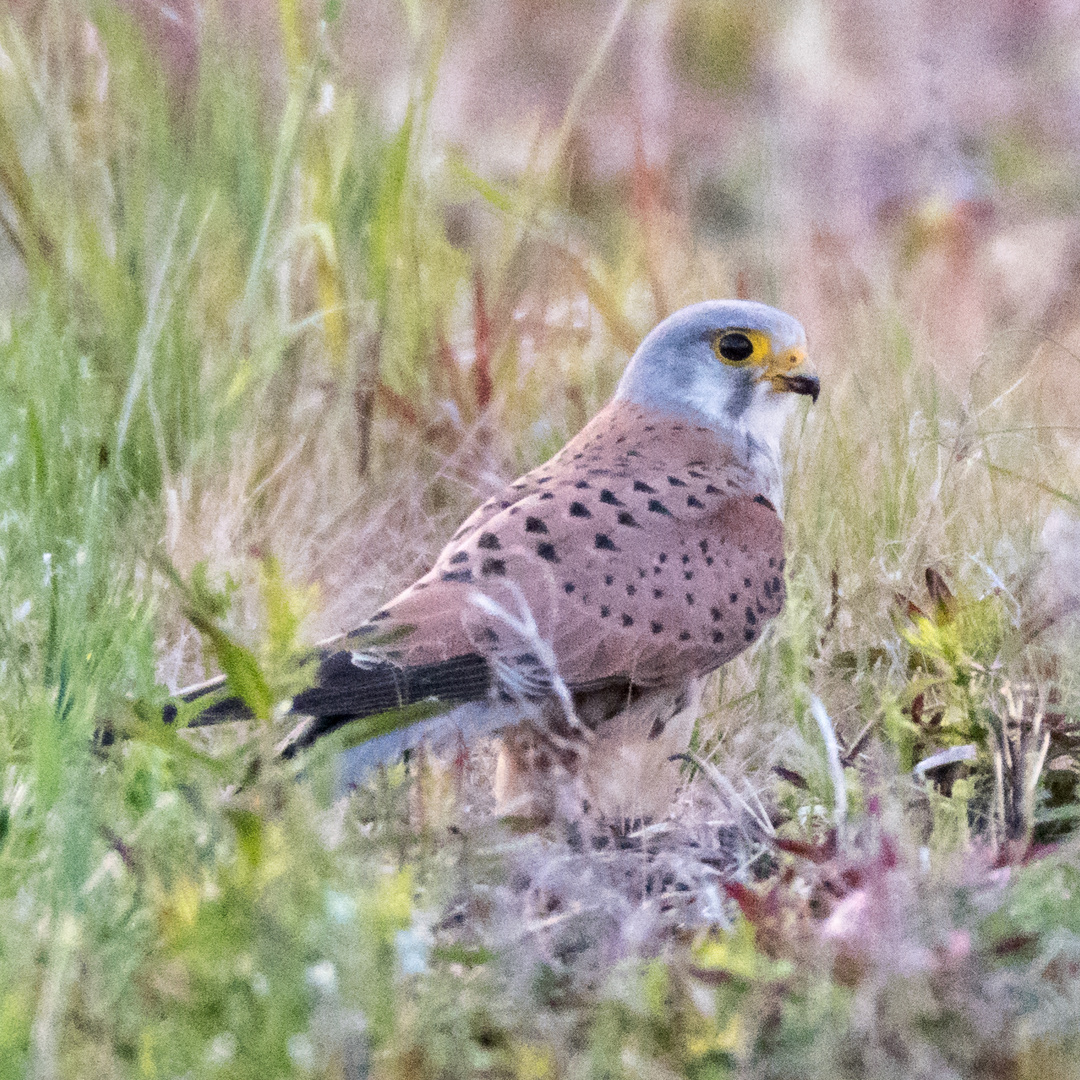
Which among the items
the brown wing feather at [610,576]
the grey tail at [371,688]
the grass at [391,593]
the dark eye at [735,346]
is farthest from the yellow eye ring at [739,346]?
the grey tail at [371,688]

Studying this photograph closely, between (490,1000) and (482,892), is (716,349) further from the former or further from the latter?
(490,1000)

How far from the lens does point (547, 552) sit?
276cm

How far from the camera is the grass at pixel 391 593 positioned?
1.68 meters

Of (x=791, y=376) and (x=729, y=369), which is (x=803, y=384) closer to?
(x=791, y=376)

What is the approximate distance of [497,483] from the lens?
358cm

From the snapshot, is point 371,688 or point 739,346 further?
point 739,346

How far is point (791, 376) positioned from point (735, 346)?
0.14m

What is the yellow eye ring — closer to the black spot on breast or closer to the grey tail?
the black spot on breast

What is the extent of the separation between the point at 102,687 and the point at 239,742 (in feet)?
1.29

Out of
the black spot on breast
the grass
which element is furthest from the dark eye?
the black spot on breast

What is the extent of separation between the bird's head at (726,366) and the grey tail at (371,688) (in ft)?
3.03

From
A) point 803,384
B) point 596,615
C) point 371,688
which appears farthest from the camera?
point 803,384

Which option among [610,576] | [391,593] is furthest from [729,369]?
[391,593]

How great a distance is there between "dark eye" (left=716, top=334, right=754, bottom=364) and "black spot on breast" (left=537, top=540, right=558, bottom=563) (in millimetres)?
726
